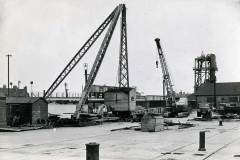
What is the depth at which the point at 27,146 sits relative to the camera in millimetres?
22203

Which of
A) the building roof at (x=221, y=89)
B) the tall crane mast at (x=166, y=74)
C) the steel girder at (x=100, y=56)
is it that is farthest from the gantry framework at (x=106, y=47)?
the building roof at (x=221, y=89)

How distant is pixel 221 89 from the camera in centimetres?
11419

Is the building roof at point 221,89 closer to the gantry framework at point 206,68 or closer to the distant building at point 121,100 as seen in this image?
the gantry framework at point 206,68

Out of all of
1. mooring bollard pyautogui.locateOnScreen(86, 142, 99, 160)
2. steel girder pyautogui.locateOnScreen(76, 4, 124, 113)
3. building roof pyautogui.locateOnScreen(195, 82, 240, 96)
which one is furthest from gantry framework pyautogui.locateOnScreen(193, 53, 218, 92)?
mooring bollard pyautogui.locateOnScreen(86, 142, 99, 160)

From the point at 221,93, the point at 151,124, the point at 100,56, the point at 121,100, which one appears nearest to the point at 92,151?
the point at 151,124

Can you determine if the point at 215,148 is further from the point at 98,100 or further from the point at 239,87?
the point at 239,87

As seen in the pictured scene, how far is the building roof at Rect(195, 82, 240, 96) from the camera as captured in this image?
368 feet

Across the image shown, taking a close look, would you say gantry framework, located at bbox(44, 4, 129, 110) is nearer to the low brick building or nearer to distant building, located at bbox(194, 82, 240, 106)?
the low brick building

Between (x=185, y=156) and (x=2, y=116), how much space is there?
23.8 metres

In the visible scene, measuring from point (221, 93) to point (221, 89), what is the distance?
1.44 metres

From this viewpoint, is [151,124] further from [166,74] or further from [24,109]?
[166,74]

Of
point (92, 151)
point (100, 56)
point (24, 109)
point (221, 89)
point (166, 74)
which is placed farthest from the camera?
point (221, 89)

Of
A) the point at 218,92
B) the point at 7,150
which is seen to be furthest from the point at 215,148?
the point at 218,92

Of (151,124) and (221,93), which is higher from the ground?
(221,93)
